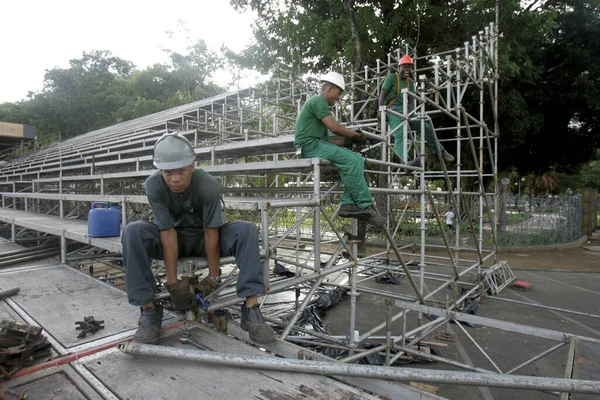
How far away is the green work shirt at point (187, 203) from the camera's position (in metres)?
2.39

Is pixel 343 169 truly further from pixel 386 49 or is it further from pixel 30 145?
pixel 30 145

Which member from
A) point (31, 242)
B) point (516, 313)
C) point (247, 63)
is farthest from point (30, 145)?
point (516, 313)

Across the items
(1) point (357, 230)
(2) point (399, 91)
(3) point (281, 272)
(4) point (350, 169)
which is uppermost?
(2) point (399, 91)

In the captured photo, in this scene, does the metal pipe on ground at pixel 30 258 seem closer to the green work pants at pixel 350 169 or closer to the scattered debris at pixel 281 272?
the scattered debris at pixel 281 272

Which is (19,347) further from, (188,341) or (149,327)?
(188,341)

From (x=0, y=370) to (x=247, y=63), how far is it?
44.6 ft

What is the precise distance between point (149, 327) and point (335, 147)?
2.22 m

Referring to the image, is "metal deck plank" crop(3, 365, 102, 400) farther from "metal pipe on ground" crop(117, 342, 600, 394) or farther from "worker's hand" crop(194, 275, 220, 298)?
"worker's hand" crop(194, 275, 220, 298)

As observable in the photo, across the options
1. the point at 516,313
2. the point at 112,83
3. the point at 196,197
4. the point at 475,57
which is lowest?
the point at 516,313

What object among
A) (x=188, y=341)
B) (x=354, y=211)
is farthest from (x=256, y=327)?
(x=354, y=211)

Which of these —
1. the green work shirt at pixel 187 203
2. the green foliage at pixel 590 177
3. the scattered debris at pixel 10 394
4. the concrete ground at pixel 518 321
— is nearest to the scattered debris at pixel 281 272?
the concrete ground at pixel 518 321

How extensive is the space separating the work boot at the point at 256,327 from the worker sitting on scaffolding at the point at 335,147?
4.97 ft

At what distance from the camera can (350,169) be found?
129 inches

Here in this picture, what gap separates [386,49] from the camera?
38.0 feet
